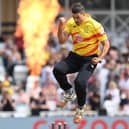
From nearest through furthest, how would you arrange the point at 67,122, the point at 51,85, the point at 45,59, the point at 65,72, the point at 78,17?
the point at 78,17 → the point at 65,72 → the point at 67,122 → the point at 51,85 → the point at 45,59

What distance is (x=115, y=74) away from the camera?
23312 millimetres

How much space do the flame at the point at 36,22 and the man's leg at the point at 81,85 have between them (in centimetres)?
708

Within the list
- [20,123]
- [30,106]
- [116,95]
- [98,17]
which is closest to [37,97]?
[30,106]

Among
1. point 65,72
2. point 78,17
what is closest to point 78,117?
point 65,72

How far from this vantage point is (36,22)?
2636 cm

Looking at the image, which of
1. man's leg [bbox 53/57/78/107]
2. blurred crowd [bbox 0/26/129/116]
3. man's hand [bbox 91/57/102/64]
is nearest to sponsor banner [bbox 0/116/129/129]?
man's leg [bbox 53/57/78/107]

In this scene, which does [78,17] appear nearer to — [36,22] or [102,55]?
[102,55]

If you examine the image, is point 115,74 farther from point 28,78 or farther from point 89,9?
point 89,9

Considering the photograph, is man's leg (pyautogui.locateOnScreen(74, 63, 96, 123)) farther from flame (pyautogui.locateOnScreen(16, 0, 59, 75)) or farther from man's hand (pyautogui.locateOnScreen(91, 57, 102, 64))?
flame (pyautogui.locateOnScreen(16, 0, 59, 75))

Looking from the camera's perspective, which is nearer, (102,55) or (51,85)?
(102,55)

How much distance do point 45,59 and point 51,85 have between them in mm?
1610

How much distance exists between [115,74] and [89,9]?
201 inches

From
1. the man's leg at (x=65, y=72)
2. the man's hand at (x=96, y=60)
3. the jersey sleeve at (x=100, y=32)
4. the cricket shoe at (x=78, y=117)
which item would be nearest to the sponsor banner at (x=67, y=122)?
the man's leg at (x=65, y=72)

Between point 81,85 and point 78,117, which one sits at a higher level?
point 81,85
